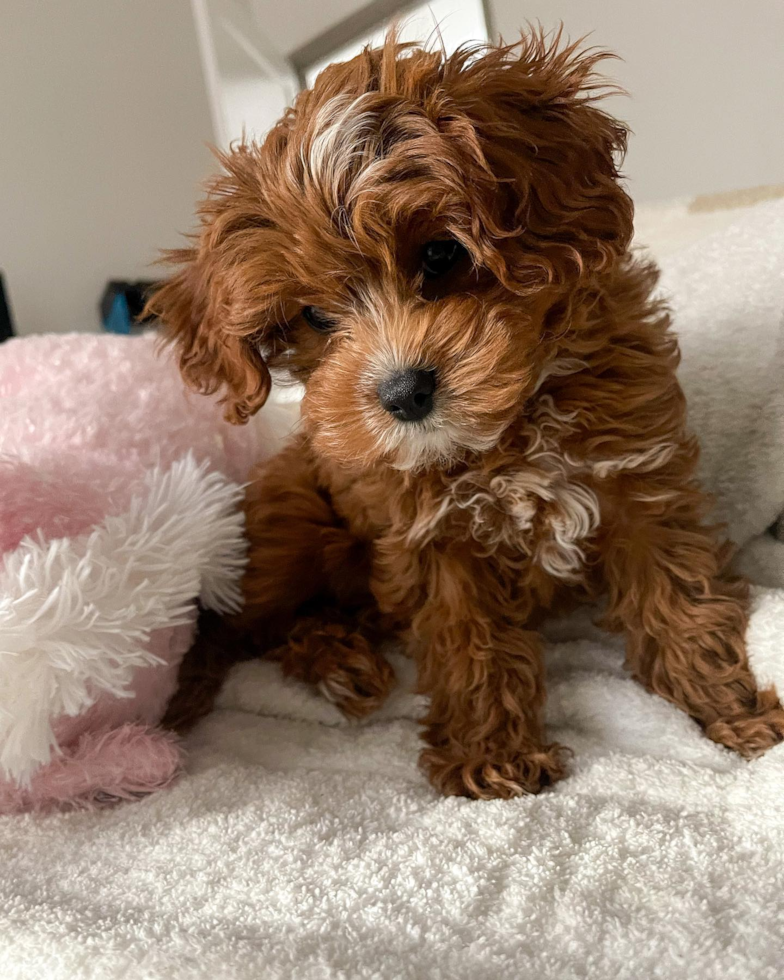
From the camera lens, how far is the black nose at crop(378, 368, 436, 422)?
1.21 meters

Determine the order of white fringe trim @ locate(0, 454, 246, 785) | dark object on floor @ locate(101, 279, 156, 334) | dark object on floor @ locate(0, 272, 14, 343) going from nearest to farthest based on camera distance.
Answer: white fringe trim @ locate(0, 454, 246, 785) < dark object on floor @ locate(0, 272, 14, 343) < dark object on floor @ locate(101, 279, 156, 334)

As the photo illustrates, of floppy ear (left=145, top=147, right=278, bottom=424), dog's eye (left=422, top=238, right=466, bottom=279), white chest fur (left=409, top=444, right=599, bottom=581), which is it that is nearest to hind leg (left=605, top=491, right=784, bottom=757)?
white chest fur (left=409, top=444, right=599, bottom=581)

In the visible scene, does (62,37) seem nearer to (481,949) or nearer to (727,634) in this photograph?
(727,634)

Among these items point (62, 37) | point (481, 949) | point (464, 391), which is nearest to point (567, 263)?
point (464, 391)

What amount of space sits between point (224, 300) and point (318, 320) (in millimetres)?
150

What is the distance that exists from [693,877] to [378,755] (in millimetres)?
618

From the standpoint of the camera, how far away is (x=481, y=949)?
39.7 inches

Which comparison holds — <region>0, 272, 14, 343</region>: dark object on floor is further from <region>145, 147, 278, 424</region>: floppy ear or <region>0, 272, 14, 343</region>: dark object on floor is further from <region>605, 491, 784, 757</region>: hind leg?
<region>605, 491, 784, 757</region>: hind leg

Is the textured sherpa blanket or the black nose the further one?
the black nose

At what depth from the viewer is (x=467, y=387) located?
3.98 ft

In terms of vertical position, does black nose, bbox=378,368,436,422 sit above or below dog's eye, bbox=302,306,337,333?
below

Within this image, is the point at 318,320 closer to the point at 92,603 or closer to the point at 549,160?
the point at 549,160

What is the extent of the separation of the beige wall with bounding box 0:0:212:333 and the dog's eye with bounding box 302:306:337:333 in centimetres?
234

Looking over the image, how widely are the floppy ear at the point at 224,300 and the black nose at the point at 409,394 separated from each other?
25 cm
